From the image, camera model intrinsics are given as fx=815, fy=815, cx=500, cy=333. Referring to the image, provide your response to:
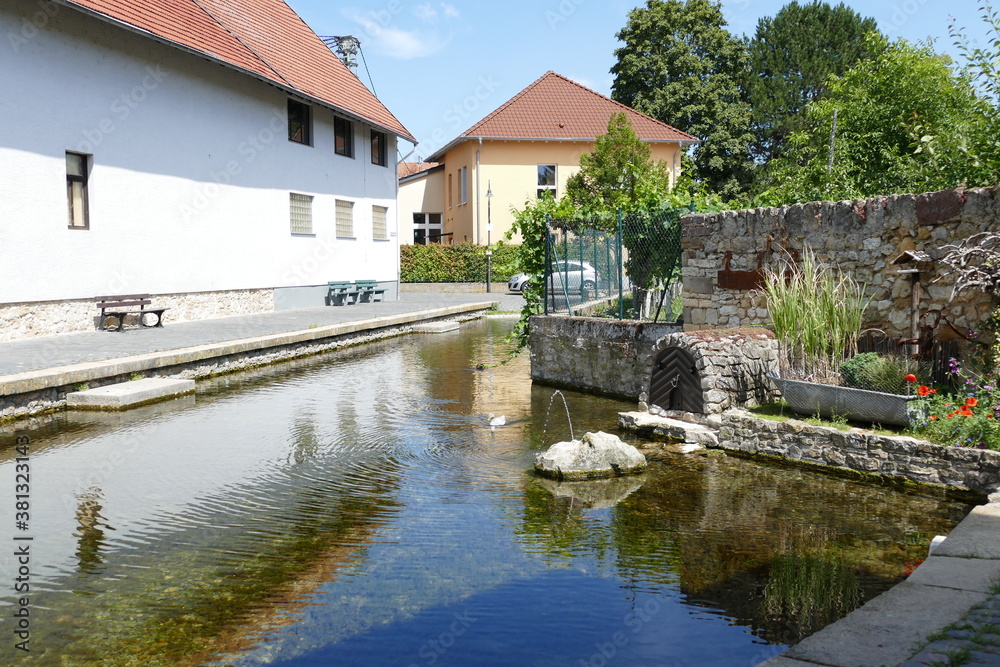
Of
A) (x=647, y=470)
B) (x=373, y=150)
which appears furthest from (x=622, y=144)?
(x=647, y=470)

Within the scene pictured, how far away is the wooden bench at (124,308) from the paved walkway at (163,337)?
1.06ft

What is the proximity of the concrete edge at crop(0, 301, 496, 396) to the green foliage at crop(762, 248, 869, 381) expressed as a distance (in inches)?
340

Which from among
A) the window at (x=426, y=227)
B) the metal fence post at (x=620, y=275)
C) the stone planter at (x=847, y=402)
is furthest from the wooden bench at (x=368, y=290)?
the stone planter at (x=847, y=402)

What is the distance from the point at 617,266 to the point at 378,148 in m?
19.2

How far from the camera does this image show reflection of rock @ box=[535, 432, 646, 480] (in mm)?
7188

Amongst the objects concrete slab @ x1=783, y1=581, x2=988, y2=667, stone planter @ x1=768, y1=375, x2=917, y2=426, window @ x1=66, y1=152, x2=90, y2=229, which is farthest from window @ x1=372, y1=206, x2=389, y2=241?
concrete slab @ x1=783, y1=581, x2=988, y2=667

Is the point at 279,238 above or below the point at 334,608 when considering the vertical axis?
above

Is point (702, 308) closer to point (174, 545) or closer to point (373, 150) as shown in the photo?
point (174, 545)

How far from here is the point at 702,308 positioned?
1066 centimetres

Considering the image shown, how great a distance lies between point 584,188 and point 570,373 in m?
19.8

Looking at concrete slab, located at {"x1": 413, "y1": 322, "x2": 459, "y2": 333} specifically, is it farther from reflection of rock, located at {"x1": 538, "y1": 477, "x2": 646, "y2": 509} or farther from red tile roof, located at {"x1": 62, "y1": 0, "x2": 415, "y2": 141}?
reflection of rock, located at {"x1": 538, "y1": 477, "x2": 646, "y2": 509}

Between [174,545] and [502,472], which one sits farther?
[502,472]

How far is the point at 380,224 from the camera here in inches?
1153

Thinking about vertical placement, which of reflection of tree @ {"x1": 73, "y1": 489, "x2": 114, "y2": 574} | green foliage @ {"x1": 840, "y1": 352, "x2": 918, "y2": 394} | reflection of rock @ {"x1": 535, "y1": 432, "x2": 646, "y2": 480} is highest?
green foliage @ {"x1": 840, "y1": 352, "x2": 918, "y2": 394}
